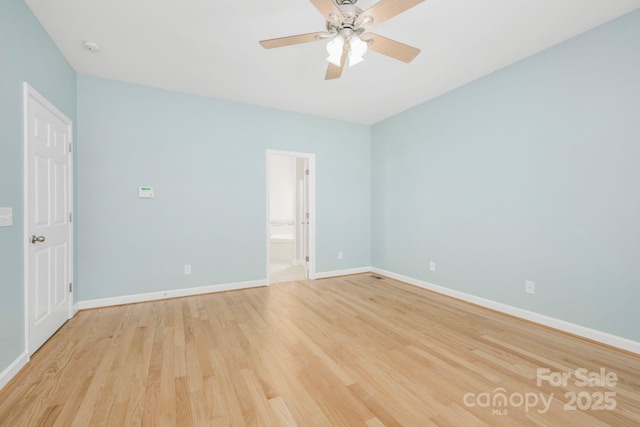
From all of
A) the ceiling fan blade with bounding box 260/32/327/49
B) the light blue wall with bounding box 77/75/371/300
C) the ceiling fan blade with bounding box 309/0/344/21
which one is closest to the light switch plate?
the light blue wall with bounding box 77/75/371/300

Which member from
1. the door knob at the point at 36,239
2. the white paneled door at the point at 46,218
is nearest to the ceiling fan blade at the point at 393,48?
the white paneled door at the point at 46,218

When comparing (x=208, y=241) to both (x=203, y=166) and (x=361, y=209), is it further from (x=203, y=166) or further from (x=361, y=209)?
(x=361, y=209)

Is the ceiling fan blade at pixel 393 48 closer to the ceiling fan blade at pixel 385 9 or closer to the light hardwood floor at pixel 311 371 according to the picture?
the ceiling fan blade at pixel 385 9

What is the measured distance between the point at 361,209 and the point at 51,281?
A: 4208 millimetres

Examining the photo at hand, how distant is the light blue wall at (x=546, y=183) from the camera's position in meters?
2.23

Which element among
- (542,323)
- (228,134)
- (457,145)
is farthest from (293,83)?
(542,323)

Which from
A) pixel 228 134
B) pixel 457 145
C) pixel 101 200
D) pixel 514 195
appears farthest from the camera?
pixel 228 134

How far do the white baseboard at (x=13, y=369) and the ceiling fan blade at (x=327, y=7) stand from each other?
10.2 ft

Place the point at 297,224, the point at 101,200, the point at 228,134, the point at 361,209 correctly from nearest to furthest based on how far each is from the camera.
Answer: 1. the point at 101,200
2. the point at 228,134
3. the point at 361,209
4. the point at 297,224

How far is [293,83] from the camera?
11.0 feet

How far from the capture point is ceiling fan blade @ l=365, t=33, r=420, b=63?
1.97 metres

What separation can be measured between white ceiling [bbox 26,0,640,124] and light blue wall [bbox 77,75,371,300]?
37 cm

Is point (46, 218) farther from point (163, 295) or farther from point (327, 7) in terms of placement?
point (327, 7)

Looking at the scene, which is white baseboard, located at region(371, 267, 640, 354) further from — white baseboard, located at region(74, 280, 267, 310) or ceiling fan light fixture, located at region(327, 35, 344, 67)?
ceiling fan light fixture, located at region(327, 35, 344, 67)
